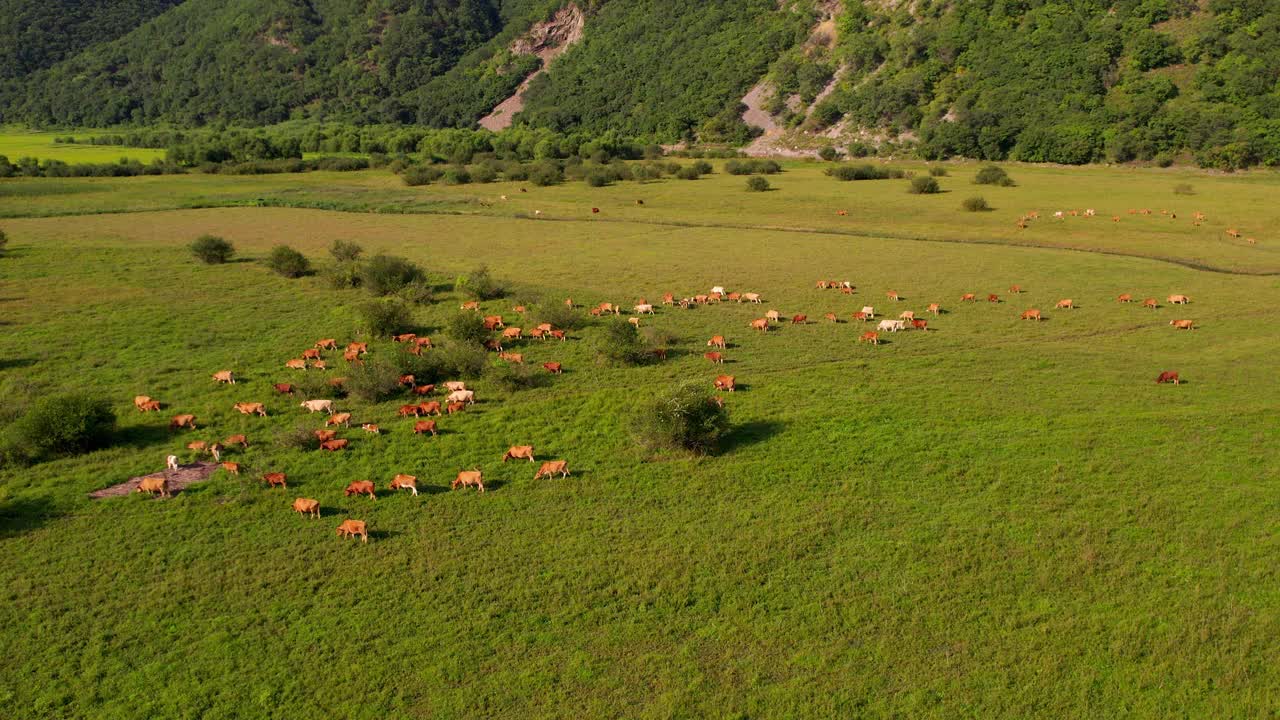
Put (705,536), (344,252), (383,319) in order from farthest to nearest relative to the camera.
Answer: (344,252)
(383,319)
(705,536)

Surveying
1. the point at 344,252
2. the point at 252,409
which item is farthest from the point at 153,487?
the point at 344,252

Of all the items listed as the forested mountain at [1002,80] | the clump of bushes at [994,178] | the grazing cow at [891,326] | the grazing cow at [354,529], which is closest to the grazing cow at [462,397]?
the grazing cow at [354,529]

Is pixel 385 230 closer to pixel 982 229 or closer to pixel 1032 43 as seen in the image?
pixel 982 229

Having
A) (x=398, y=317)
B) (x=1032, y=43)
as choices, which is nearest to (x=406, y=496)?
(x=398, y=317)

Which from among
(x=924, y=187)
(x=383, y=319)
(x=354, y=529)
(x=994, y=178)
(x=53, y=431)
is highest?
(x=994, y=178)

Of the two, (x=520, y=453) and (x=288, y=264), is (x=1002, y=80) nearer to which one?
(x=288, y=264)

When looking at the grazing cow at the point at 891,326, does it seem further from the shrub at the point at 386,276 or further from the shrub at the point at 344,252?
the shrub at the point at 344,252
